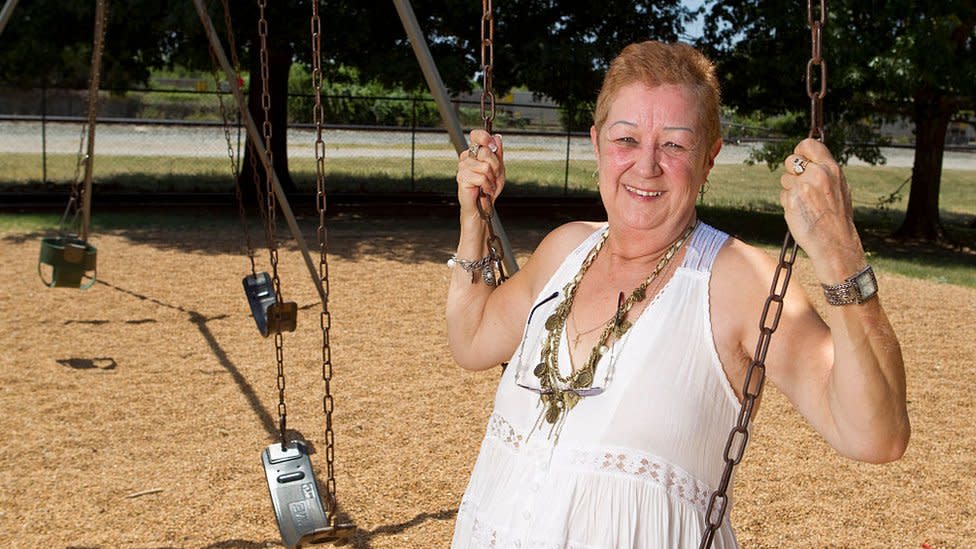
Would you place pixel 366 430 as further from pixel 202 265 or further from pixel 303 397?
pixel 202 265

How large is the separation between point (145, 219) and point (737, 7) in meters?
8.38

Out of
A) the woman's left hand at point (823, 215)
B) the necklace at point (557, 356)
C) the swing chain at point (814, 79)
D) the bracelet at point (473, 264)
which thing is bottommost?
the necklace at point (557, 356)

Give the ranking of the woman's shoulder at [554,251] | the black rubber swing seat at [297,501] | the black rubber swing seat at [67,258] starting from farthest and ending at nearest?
1. the black rubber swing seat at [67,258]
2. the black rubber swing seat at [297,501]
3. the woman's shoulder at [554,251]

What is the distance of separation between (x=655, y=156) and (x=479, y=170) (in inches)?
20.7

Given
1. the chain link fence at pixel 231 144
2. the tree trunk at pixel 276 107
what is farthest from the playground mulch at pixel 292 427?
the chain link fence at pixel 231 144

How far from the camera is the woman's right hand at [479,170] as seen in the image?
6.97 feet

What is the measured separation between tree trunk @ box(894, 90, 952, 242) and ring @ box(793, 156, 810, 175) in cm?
1185

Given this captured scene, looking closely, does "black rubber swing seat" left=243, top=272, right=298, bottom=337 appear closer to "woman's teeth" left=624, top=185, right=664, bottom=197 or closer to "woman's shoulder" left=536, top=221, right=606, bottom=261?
"woman's shoulder" left=536, top=221, right=606, bottom=261

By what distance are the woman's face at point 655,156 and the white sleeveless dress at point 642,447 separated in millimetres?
100

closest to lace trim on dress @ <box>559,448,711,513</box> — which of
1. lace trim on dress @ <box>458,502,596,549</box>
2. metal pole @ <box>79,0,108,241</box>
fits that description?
lace trim on dress @ <box>458,502,596,549</box>

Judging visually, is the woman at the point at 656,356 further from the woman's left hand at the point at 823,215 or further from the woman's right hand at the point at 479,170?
the woman's right hand at the point at 479,170

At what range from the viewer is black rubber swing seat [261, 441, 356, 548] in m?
2.90

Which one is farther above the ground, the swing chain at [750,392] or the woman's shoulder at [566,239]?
the woman's shoulder at [566,239]

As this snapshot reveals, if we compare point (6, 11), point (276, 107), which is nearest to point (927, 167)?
point (276, 107)
